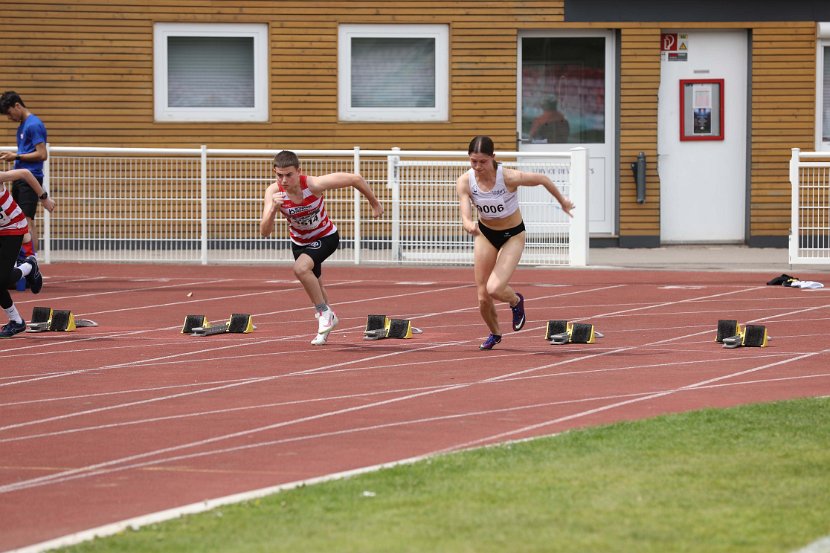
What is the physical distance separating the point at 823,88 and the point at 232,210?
8936 millimetres

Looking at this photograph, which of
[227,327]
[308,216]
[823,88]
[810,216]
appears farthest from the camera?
[823,88]

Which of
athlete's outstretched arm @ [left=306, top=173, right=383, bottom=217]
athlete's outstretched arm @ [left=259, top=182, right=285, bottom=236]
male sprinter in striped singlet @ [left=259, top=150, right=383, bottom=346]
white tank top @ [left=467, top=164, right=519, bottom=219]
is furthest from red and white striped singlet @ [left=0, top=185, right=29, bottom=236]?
white tank top @ [left=467, top=164, right=519, bottom=219]

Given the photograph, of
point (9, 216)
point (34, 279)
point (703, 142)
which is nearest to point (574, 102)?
point (703, 142)

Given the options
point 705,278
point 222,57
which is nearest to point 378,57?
→ point 222,57

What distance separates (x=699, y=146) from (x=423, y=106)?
4140 mm

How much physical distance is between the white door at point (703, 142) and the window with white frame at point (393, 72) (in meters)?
3.30

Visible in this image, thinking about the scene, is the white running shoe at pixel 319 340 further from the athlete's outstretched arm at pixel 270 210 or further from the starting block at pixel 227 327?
the starting block at pixel 227 327

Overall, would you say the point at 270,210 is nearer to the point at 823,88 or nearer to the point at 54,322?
the point at 54,322

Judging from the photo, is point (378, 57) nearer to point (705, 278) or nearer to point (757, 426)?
point (705, 278)

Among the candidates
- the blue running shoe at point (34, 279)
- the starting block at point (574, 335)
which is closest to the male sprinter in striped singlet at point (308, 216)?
the starting block at point (574, 335)

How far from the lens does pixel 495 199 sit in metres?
13.5

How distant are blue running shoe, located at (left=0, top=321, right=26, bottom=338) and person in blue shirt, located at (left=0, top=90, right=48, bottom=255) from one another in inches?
124

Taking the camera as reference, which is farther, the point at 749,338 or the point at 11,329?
the point at 11,329

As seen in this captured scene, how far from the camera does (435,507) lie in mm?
7305
